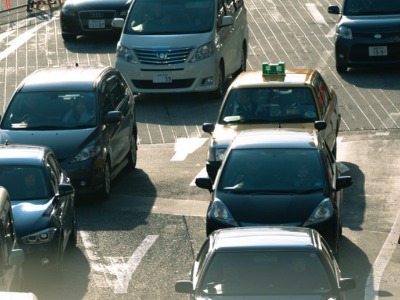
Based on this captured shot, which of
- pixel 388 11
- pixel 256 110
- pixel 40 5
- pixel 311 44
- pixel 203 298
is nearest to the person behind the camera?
pixel 203 298

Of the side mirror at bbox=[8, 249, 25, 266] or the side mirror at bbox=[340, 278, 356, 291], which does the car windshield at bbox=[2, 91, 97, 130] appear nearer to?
the side mirror at bbox=[8, 249, 25, 266]

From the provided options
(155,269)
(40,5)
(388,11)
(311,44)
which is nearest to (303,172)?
(155,269)

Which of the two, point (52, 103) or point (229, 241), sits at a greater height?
point (229, 241)

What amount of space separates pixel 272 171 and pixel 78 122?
5.03 meters

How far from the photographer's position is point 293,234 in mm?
13328

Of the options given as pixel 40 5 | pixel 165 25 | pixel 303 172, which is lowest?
pixel 40 5

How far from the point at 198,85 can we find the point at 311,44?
5327mm

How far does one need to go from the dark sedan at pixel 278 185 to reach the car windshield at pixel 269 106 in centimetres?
289

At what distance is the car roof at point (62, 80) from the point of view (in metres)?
21.8

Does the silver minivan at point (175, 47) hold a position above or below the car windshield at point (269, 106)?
below

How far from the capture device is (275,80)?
21609 mm

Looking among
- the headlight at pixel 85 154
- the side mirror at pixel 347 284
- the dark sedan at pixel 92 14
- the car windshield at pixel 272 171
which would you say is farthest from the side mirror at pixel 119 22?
the side mirror at pixel 347 284

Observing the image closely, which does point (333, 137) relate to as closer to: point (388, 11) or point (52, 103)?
point (52, 103)

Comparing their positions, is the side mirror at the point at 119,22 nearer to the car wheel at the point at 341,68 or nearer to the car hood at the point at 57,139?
the car wheel at the point at 341,68
